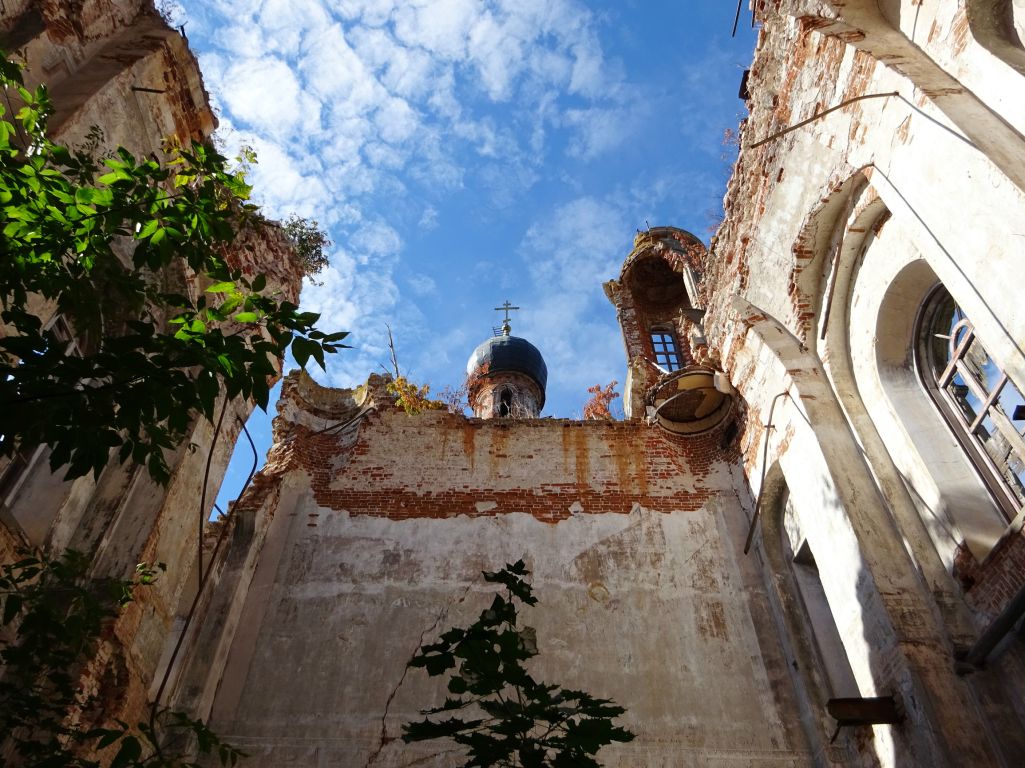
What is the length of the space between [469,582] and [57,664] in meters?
5.19

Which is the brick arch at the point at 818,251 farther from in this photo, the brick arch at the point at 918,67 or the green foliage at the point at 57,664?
the green foliage at the point at 57,664

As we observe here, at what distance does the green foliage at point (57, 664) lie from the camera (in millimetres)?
3768

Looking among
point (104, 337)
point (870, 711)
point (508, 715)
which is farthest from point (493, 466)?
point (104, 337)

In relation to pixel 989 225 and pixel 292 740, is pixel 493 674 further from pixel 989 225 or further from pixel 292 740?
pixel 292 740

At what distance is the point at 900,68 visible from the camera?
5691mm

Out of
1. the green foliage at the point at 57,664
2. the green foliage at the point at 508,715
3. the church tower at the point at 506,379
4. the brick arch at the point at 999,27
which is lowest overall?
the green foliage at the point at 508,715

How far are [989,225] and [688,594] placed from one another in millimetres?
5554

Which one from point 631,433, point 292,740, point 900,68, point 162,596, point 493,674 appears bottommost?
point 493,674

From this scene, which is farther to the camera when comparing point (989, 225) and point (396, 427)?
point (396, 427)

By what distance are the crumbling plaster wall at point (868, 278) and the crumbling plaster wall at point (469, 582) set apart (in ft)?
5.07

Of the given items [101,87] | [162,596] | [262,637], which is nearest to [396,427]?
[262,637]

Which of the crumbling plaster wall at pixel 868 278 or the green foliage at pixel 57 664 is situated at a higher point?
the crumbling plaster wall at pixel 868 278

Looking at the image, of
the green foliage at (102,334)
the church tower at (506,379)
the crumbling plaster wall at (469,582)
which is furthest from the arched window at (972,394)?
the church tower at (506,379)

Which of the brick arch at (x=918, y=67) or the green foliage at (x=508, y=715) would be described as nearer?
the green foliage at (x=508, y=715)
